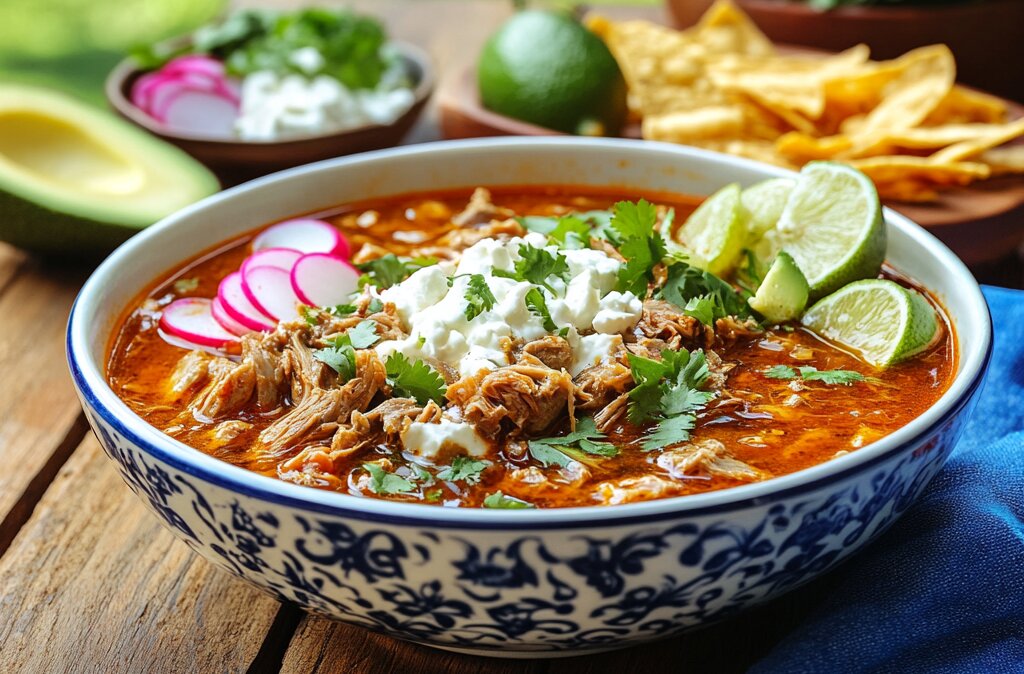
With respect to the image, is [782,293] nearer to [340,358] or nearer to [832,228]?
[832,228]

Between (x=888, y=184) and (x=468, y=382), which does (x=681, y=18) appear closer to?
(x=888, y=184)

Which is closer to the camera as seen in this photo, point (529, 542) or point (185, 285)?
point (529, 542)

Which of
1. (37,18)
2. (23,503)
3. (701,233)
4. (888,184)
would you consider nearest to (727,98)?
(888,184)

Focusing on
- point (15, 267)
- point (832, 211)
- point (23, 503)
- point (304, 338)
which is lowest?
point (15, 267)

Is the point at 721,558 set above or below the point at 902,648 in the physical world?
above

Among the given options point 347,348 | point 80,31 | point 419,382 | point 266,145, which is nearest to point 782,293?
point 419,382

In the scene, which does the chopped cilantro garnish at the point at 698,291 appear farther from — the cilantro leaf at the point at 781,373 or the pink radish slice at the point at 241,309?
the pink radish slice at the point at 241,309

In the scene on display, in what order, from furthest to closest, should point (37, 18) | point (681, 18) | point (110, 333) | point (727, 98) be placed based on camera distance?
point (37, 18) < point (681, 18) < point (727, 98) < point (110, 333)
